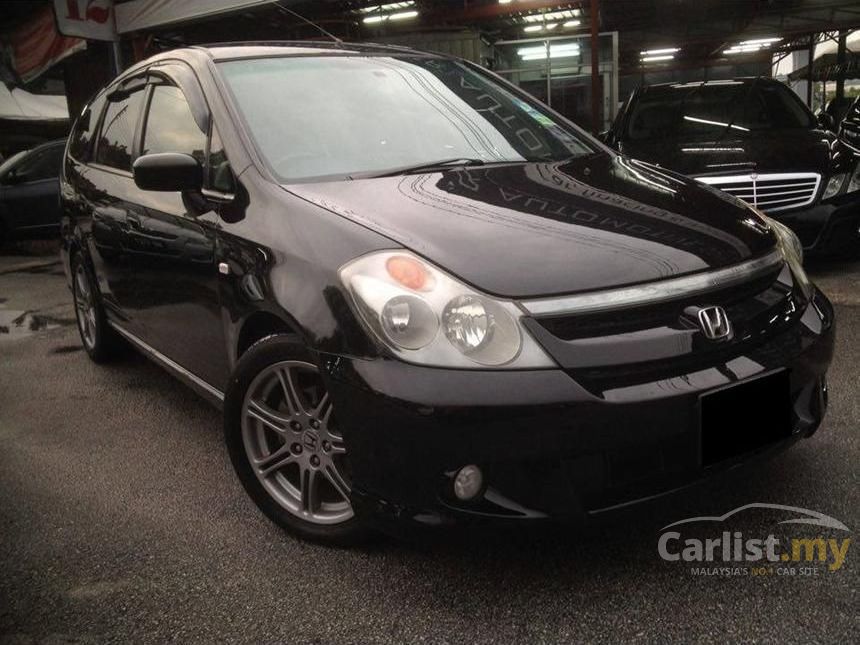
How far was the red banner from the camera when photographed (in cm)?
1172

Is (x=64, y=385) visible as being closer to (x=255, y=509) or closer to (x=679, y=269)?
(x=255, y=509)

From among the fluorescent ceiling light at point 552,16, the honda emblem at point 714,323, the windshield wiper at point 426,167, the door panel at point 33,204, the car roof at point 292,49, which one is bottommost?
the door panel at point 33,204

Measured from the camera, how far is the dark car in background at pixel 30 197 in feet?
34.4

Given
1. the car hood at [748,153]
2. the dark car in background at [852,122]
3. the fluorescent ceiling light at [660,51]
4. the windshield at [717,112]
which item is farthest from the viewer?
the fluorescent ceiling light at [660,51]

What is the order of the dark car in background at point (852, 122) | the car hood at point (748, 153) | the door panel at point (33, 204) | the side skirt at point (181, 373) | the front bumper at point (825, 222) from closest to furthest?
1. the side skirt at point (181, 373)
2. the front bumper at point (825, 222)
3. the car hood at point (748, 153)
4. the door panel at point (33, 204)
5. the dark car in background at point (852, 122)

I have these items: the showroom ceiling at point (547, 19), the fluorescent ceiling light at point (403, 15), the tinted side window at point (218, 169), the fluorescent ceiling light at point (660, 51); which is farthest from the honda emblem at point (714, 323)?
the fluorescent ceiling light at point (660, 51)

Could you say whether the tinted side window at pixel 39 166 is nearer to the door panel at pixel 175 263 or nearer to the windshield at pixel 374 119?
the door panel at pixel 175 263

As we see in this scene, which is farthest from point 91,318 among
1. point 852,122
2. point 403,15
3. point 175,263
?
point 852,122

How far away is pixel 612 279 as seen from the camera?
2.00m

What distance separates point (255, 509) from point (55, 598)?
2.19ft

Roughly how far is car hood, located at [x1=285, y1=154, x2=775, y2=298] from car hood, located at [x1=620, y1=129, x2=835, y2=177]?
9.74 feet

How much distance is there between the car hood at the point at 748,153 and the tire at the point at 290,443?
3912 millimetres

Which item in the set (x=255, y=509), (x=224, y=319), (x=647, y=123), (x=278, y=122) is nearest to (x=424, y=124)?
(x=278, y=122)

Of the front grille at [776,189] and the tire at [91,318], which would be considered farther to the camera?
the front grille at [776,189]
